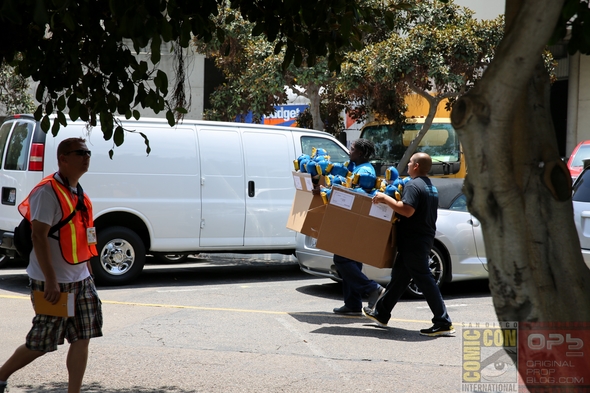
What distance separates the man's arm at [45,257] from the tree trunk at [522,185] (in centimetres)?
286

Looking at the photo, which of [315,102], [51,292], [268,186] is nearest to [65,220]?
[51,292]

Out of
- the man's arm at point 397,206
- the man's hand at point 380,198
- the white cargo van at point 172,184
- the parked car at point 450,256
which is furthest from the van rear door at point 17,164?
the man's arm at point 397,206

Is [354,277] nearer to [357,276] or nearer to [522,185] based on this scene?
[357,276]

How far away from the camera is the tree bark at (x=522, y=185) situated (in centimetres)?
240

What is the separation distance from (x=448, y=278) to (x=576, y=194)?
1822 millimetres

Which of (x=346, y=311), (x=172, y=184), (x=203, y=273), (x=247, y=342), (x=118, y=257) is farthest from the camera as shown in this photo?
(x=203, y=273)

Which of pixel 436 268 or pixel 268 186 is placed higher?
pixel 268 186

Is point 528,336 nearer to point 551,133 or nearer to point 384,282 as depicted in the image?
point 551,133

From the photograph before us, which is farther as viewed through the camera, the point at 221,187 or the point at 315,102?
the point at 315,102

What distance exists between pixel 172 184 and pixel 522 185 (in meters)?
7.95

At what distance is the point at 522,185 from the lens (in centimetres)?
254

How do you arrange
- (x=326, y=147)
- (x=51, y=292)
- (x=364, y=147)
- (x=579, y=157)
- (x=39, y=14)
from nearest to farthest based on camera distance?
(x=39, y=14)
(x=51, y=292)
(x=364, y=147)
(x=326, y=147)
(x=579, y=157)

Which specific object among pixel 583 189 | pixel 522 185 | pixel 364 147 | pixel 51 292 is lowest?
pixel 51 292

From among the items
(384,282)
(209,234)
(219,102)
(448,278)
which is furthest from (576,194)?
(219,102)
